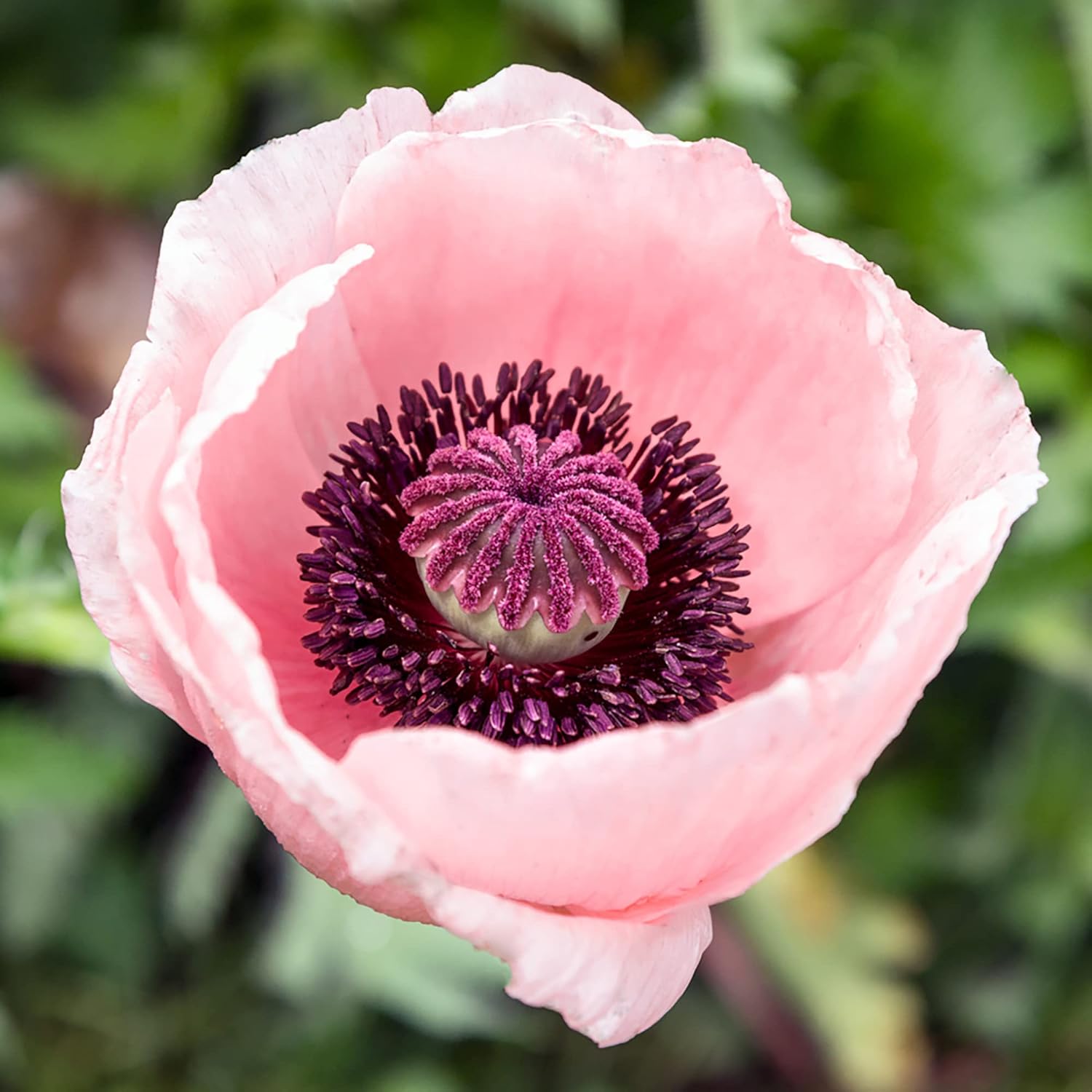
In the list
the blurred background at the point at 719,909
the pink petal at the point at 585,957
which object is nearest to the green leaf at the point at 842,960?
the blurred background at the point at 719,909

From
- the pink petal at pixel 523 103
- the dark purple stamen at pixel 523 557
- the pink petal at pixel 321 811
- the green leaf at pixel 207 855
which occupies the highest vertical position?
the pink petal at pixel 523 103

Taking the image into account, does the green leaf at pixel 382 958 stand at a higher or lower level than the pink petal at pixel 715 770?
lower

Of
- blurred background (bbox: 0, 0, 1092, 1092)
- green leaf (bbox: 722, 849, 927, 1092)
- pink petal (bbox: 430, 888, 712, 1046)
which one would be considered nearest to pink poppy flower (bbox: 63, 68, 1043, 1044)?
pink petal (bbox: 430, 888, 712, 1046)

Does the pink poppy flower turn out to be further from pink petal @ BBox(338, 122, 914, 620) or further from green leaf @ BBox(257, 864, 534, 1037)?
green leaf @ BBox(257, 864, 534, 1037)

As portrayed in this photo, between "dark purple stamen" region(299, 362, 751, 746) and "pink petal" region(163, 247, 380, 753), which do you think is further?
"dark purple stamen" region(299, 362, 751, 746)

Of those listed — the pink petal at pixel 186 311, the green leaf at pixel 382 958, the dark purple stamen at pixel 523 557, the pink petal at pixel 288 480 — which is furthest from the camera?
the green leaf at pixel 382 958

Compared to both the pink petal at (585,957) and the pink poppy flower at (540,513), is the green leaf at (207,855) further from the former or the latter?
the pink petal at (585,957)

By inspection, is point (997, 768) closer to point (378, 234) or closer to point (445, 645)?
point (445, 645)
